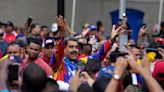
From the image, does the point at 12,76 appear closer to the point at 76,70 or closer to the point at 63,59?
the point at 76,70

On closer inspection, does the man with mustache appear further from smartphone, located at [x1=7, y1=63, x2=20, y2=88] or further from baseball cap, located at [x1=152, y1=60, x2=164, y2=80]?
smartphone, located at [x1=7, y1=63, x2=20, y2=88]

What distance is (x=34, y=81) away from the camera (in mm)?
4477

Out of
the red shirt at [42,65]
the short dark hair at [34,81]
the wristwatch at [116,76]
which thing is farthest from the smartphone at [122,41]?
the short dark hair at [34,81]

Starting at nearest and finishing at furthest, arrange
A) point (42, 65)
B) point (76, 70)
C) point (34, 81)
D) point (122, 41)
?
point (34, 81) < point (122, 41) < point (76, 70) < point (42, 65)

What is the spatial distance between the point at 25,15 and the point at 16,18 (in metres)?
0.33

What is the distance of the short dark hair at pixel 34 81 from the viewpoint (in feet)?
14.7

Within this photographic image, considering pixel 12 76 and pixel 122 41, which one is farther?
pixel 122 41

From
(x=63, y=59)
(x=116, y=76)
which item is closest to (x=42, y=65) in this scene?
(x=63, y=59)

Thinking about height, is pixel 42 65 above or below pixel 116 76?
below

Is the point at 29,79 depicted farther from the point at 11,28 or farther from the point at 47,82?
the point at 11,28

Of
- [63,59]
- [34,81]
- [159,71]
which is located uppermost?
[34,81]

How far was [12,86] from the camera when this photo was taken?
17.9ft

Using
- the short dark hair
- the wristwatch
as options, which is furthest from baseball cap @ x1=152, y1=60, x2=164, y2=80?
the short dark hair

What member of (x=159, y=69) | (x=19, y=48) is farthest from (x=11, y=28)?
(x=159, y=69)
